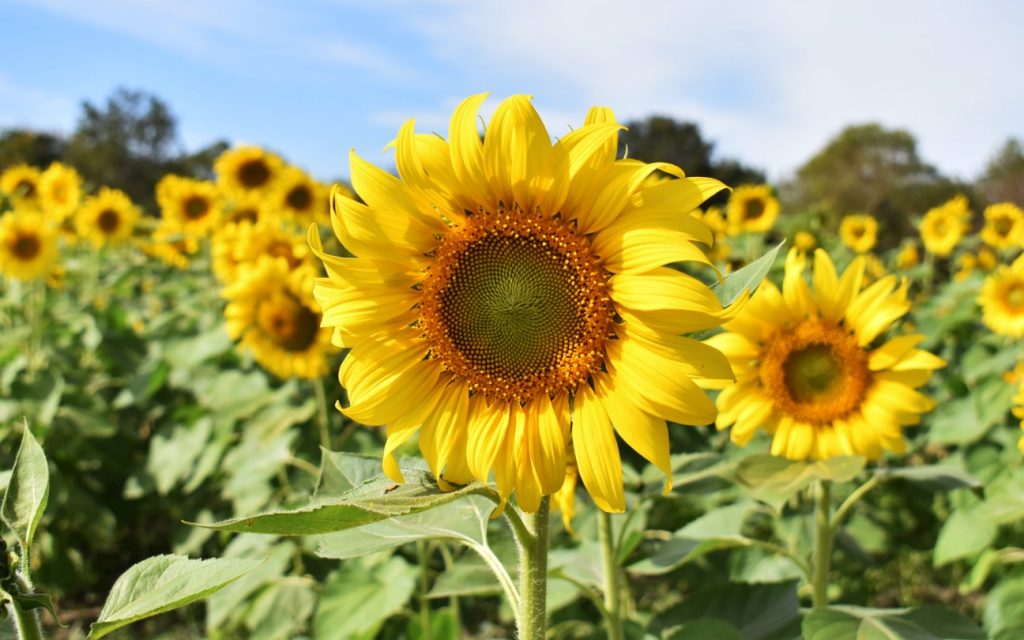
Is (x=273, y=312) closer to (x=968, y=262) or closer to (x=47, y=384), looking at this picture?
(x=47, y=384)

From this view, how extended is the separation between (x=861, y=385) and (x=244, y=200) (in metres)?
5.18

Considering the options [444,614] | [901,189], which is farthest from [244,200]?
[901,189]

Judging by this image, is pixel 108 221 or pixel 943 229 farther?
pixel 943 229

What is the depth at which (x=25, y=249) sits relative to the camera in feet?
20.6

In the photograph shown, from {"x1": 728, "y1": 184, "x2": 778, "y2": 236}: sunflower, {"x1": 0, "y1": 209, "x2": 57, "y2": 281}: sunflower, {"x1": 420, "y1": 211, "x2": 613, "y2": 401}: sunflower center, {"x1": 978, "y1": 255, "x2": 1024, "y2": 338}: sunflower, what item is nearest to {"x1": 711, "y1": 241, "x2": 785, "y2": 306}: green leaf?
{"x1": 420, "y1": 211, "x2": 613, "y2": 401}: sunflower center

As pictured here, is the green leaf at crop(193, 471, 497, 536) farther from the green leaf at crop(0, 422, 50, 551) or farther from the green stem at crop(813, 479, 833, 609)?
the green stem at crop(813, 479, 833, 609)

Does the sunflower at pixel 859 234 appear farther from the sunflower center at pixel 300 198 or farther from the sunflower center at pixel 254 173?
the sunflower center at pixel 254 173

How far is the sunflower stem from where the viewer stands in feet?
4.64

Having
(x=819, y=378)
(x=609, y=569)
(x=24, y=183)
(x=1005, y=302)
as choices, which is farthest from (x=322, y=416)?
(x=24, y=183)

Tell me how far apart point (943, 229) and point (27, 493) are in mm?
Answer: 9683

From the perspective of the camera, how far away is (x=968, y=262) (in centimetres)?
961

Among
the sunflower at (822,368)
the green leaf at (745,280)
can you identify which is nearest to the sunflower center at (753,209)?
the sunflower at (822,368)

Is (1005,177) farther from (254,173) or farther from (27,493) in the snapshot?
(27,493)

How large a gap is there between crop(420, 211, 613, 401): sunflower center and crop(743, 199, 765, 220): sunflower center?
6.74 metres
